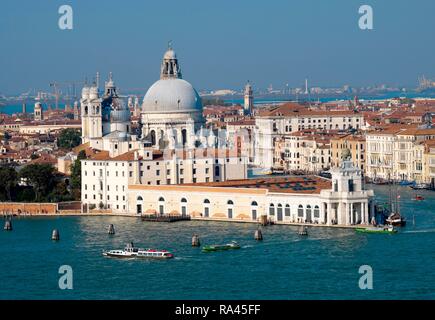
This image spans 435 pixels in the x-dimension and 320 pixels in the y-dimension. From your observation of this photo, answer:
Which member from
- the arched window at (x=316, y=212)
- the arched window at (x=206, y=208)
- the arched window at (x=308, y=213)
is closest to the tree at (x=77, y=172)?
the arched window at (x=206, y=208)

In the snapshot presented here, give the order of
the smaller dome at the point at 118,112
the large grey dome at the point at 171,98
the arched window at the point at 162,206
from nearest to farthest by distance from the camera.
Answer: the arched window at the point at 162,206 → the large grey dome at the point at 171,98 → the smaller dome at the point at 118,112

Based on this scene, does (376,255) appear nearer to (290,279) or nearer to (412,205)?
(290,279)

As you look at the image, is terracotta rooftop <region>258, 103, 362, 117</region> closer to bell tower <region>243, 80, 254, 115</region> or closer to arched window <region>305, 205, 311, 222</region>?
bell tower <region>243, 80, 254, 115</region>

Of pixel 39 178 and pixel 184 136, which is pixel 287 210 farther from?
pixel 184 136

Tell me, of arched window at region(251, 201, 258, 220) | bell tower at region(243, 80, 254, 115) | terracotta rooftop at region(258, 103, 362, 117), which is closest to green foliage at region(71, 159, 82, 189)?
arched window at region(251, 201, 258, 220)

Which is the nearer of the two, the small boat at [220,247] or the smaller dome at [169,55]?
the small boat at [220,247]

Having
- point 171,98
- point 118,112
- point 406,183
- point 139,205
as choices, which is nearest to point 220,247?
point 139,205

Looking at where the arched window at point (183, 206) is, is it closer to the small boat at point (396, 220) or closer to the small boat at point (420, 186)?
the small boat at point (396, 220)
